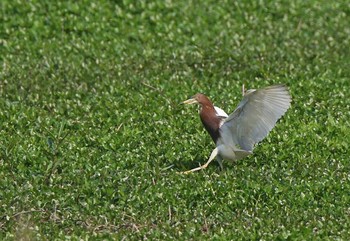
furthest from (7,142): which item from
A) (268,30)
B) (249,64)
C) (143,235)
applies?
(268,30)

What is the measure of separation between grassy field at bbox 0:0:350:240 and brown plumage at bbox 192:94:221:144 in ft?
1.03

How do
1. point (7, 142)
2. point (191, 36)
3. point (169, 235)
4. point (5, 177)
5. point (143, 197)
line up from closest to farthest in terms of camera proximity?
1. point (169, 235)
2. point (143, 197)
3. point (5, 177)
4. point (7, 142)
5. point (191, 36)

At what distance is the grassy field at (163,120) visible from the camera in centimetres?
826

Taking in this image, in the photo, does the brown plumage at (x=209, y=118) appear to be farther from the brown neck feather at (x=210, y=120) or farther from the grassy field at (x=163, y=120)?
the grassy field at (x=163, y=120)

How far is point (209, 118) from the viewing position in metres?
9.47

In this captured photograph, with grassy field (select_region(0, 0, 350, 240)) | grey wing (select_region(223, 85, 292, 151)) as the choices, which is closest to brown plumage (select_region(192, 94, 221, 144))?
grey wing (select_region(223, 85, 292, 151))

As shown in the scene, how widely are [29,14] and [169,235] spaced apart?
21.3ft

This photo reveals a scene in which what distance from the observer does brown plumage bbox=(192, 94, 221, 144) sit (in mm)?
9430

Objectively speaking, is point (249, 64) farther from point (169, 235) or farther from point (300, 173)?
point (169, 235)

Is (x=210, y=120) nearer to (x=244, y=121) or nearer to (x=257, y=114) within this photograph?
(x=244, y=121)

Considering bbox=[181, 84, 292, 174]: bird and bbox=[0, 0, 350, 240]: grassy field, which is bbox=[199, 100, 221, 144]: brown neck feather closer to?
bbox=[181, 84, 292, 174]: bird

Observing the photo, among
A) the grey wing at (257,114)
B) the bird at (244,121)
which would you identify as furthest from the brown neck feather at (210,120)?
the grey wing at (257,114)

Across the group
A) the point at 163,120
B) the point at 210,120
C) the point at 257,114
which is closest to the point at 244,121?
the point at 257,114

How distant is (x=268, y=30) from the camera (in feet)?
45.1
